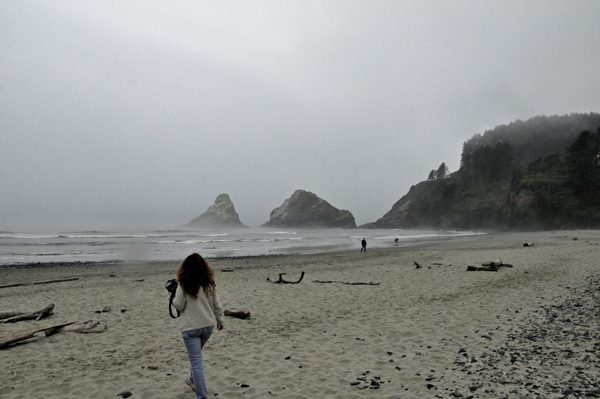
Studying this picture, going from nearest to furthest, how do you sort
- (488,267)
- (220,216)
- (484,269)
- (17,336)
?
1. (17,336)
2. (484,269)
3. (488,267)
4. (220,216)

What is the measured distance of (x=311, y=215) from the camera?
6752 inches

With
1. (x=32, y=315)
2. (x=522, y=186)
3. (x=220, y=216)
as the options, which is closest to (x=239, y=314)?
(x=32, y=315)

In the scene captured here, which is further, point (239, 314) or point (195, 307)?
point (239, 314)

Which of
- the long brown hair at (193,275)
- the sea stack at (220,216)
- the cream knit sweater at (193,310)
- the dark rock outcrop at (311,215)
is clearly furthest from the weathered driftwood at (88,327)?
the sea stack at (220,216)

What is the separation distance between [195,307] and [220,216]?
177 meters

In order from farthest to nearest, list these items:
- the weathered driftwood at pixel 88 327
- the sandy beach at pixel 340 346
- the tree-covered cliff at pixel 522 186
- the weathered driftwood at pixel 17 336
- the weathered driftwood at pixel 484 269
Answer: the tree-covered cliff at pixel 522 186 → the weathered driftwood at pixel 484 269 → the weathered driftwood at pixel 88 327 → the weathered driftwood at pixel 17 336 → the sandy beach at pixel 340 346

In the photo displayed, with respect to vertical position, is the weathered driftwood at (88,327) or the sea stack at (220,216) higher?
the sea stack at (220,216)

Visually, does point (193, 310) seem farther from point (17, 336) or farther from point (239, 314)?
point (17, 336)

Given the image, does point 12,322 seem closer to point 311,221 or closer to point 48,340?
point 48,340

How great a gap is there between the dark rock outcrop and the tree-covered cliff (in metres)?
21.8

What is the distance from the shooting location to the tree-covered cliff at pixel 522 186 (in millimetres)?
62281

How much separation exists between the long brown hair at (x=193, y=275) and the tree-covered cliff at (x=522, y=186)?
73.6 m

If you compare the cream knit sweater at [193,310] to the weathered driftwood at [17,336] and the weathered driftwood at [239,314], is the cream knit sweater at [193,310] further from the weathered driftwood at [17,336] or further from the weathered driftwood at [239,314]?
the weathered driftwood at [17,336]

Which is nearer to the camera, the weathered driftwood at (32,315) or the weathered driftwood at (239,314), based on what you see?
the weathered driftwood at (32,315)
